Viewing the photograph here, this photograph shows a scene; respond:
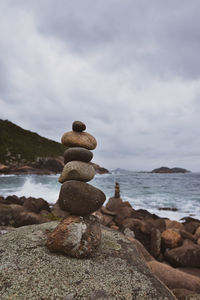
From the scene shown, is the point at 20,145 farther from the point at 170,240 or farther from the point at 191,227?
the point at 170,240

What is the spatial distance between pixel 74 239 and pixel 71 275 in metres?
0.65

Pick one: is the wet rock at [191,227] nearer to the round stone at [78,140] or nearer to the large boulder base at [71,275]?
the large boulder base at [71,275]

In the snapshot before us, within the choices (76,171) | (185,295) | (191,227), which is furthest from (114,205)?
(185,295)

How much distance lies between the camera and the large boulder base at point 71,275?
2528 mm

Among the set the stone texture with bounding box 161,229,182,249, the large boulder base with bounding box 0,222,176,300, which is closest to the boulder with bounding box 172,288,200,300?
the large boulder base with bounding box 0,222,176,300

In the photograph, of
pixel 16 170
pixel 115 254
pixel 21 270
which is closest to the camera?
pixel 21 270

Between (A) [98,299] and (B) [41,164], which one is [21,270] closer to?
(A) [98,299]

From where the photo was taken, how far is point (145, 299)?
2598mm

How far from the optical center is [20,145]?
7588cm

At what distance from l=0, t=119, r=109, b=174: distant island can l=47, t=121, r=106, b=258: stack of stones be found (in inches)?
1970

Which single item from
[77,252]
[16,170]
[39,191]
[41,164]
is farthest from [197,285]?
[41,164]

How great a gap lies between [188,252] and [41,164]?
194 ft

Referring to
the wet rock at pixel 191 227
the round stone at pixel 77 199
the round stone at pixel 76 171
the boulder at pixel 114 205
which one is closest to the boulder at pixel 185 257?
the round stone at pixel 77 199

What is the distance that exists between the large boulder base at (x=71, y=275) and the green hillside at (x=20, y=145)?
201 ft
